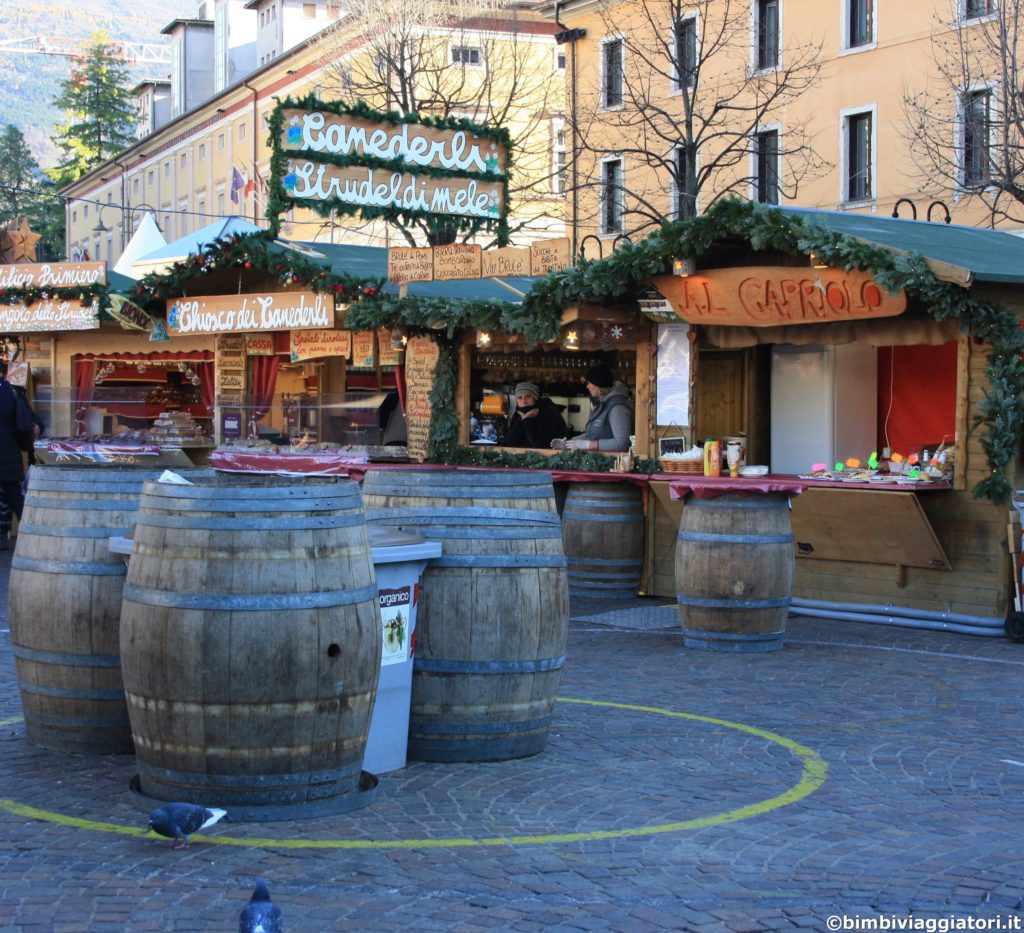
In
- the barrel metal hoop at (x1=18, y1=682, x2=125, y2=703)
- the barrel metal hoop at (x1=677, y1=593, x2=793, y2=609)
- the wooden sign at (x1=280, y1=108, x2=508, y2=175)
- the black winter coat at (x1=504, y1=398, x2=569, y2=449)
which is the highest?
the wooden sign at (x1=280, y1=108, x2=508, y2=175)

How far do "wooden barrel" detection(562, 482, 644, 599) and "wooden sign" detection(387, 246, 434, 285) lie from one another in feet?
10.4

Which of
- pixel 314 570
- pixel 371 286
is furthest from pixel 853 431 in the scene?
pixel 314 570

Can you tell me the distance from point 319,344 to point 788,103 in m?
19.5

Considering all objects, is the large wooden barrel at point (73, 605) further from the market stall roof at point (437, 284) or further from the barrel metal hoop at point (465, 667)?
the market stall roof at point (437, 284)

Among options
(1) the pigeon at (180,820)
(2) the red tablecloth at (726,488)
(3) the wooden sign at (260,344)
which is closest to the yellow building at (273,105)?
(3) the wooden sign at (260,344)

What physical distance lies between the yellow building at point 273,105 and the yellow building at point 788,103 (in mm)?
1736

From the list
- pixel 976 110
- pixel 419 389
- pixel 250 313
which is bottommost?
pixel 419 389

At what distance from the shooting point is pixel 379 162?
1539 centimetres

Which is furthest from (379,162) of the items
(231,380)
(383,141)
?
(231,380)

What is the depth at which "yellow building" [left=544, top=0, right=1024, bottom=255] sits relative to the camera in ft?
94.9

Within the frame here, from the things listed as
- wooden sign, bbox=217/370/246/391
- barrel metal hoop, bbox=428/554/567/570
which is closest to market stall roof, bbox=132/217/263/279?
wooden sign, bbox=217/370/246/391

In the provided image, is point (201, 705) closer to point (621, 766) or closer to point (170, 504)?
point (170, 504)

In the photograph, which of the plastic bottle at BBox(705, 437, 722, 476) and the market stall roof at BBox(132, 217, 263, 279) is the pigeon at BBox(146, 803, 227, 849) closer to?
the plastic bottle at BBox(705, 437, 722, 476)

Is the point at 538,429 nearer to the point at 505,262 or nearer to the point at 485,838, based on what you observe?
the point at 505,262
